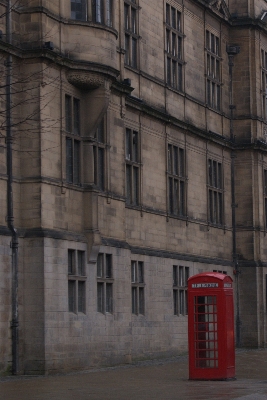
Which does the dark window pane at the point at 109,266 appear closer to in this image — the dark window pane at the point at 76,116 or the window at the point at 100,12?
the dark window pane at the point at 76,116

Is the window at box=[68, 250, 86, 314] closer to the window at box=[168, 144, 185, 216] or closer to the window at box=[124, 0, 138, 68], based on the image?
the window at box=[124, 0, 138, 68]

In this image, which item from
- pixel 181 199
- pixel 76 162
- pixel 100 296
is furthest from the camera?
pixel 181 199

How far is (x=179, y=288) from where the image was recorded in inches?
1431

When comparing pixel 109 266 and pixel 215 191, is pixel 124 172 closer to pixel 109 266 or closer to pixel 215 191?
pixel 109 266

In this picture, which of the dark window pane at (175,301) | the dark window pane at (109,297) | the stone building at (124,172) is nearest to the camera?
the stone building at (124,172)

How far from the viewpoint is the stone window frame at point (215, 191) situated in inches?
1576

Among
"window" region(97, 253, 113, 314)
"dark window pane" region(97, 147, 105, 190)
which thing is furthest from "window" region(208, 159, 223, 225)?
"dark window pane" region(97, 147, 105, 190)

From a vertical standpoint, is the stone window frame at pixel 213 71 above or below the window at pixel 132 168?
above

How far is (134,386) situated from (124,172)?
10370 mm

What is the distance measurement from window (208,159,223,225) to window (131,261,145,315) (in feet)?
24.1

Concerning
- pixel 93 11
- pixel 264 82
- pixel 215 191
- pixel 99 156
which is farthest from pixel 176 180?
pixel 93 11

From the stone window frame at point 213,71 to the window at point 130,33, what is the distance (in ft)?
22.6

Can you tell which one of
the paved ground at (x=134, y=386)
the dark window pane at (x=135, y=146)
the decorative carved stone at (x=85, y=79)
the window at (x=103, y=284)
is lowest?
the paved ground at (x=134, y=386)

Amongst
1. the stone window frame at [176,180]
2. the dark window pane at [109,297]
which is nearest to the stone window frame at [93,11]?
the dark window pane at [109,297]
